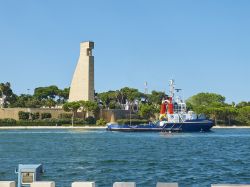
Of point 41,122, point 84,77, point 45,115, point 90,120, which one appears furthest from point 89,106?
point 41,122

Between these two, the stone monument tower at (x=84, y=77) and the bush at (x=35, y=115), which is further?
the stone monument tower at (x=84, y=77)

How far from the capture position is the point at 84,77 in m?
190

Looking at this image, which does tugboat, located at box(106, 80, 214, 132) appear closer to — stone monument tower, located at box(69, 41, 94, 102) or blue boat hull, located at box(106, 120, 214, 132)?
blue boat hull, located at box(106, 120, 214, 132)

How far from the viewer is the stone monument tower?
189625 millimetres

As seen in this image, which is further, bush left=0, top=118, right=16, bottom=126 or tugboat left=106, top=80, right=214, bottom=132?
bush left=0, top=118, right=16, bottom=126

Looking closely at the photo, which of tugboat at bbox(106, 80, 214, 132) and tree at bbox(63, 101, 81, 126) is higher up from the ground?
tree at bbox(63, 101, 81, 126)

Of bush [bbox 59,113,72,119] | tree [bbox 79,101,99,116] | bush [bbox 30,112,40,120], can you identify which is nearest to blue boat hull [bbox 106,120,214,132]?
tree [bbox 79,101,99,116]

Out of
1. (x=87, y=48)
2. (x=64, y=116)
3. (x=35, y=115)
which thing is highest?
(x=87, y=48)

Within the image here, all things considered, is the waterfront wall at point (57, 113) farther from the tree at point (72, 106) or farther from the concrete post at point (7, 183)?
the concrete post at point (7, 183)

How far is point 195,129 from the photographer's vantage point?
457 ft

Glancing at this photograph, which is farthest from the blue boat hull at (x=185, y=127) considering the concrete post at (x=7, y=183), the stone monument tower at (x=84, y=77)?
the concrete post at (x=7, y=183)

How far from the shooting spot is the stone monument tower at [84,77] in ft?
622

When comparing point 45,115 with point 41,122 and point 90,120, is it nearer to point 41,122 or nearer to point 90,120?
point 41,122

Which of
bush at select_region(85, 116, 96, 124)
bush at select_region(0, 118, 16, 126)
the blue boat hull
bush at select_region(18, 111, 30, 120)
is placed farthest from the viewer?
bush at select_region(85, 116, 96, 124)
